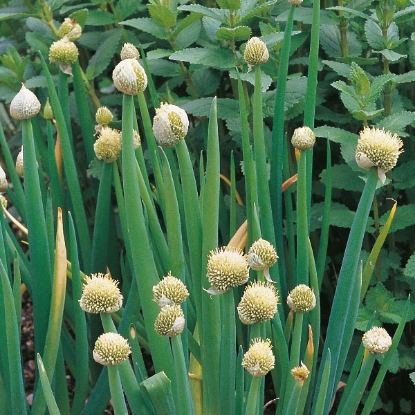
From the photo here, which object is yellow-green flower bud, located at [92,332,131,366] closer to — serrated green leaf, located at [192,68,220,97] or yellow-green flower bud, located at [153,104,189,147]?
yellow-green flower bud, located at [153,104,189,147]

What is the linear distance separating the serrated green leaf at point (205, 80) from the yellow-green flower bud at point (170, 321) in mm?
904

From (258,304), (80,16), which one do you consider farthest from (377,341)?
(80,16)

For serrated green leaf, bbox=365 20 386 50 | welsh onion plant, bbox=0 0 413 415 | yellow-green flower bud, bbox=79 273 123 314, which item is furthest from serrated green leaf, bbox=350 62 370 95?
yellow-green flower bud, bbox=79 273 123 314

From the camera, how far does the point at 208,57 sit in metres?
1.52

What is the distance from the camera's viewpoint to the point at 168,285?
37.8 inches

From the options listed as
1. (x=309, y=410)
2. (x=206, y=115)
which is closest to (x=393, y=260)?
(x=309, y=410)

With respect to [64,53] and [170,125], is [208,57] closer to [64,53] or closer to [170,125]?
[64,53]

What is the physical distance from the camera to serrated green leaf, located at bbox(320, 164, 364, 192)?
156cm

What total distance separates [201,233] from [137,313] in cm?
28

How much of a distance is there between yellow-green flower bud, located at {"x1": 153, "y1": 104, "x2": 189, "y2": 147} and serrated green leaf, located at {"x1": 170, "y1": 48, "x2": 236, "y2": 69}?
1.67 feet

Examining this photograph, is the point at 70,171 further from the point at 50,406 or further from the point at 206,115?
the point at 50,406

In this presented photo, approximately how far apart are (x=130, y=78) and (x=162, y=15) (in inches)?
25.8

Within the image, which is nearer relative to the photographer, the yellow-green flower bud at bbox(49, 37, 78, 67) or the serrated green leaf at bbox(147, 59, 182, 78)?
the yellow-green flower bud at bbox(49, 37, 78, 67)

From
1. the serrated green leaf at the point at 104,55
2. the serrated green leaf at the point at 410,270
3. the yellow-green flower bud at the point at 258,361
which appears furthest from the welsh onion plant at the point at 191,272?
the serrated green leaf at the point at 104,55
